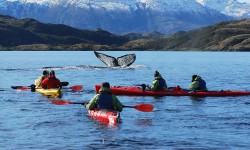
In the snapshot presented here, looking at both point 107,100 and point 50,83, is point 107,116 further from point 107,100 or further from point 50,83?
point 50,83

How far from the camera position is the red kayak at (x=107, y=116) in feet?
95.0

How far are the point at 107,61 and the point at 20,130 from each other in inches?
3125

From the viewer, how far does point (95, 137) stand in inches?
1050

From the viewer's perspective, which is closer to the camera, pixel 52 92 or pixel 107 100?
pixel 107 100

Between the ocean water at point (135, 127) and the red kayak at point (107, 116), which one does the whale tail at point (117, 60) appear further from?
the red kayak at point (107, 116)

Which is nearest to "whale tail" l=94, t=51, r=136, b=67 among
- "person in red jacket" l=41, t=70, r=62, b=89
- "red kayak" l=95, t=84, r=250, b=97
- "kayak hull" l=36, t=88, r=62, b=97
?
"red kayak" l=95, t=84, r=250, b=97

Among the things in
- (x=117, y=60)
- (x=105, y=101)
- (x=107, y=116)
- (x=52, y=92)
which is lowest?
(x=107, y=116)

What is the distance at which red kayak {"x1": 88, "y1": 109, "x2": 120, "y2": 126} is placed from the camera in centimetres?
2897

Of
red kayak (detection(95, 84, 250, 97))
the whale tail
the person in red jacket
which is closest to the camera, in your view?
red kayak (detection(95, 84, 250, 97))

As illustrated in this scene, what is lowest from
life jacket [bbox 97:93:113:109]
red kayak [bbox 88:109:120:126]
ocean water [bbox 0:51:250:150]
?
ocean water [bbox 0:51:250:150]

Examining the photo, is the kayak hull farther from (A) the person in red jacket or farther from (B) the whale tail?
(B) the whale tail

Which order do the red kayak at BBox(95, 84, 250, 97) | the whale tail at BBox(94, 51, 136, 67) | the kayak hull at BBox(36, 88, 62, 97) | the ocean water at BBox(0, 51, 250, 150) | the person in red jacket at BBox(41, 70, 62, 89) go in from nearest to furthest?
the ocean water at BBox(0, 51, 250, 150) < the kayak hull at BBox(36, 88, 62, 97) < the red kayak at BBox(95, 84, 250, 97) < the person in red jacket at BBox(41, 70, 62, 89) < the whale tail at BBox(94, 51, 136, 67)

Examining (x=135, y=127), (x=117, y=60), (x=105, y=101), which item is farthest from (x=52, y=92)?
(x=117, y=60)

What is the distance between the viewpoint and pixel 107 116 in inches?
1160
